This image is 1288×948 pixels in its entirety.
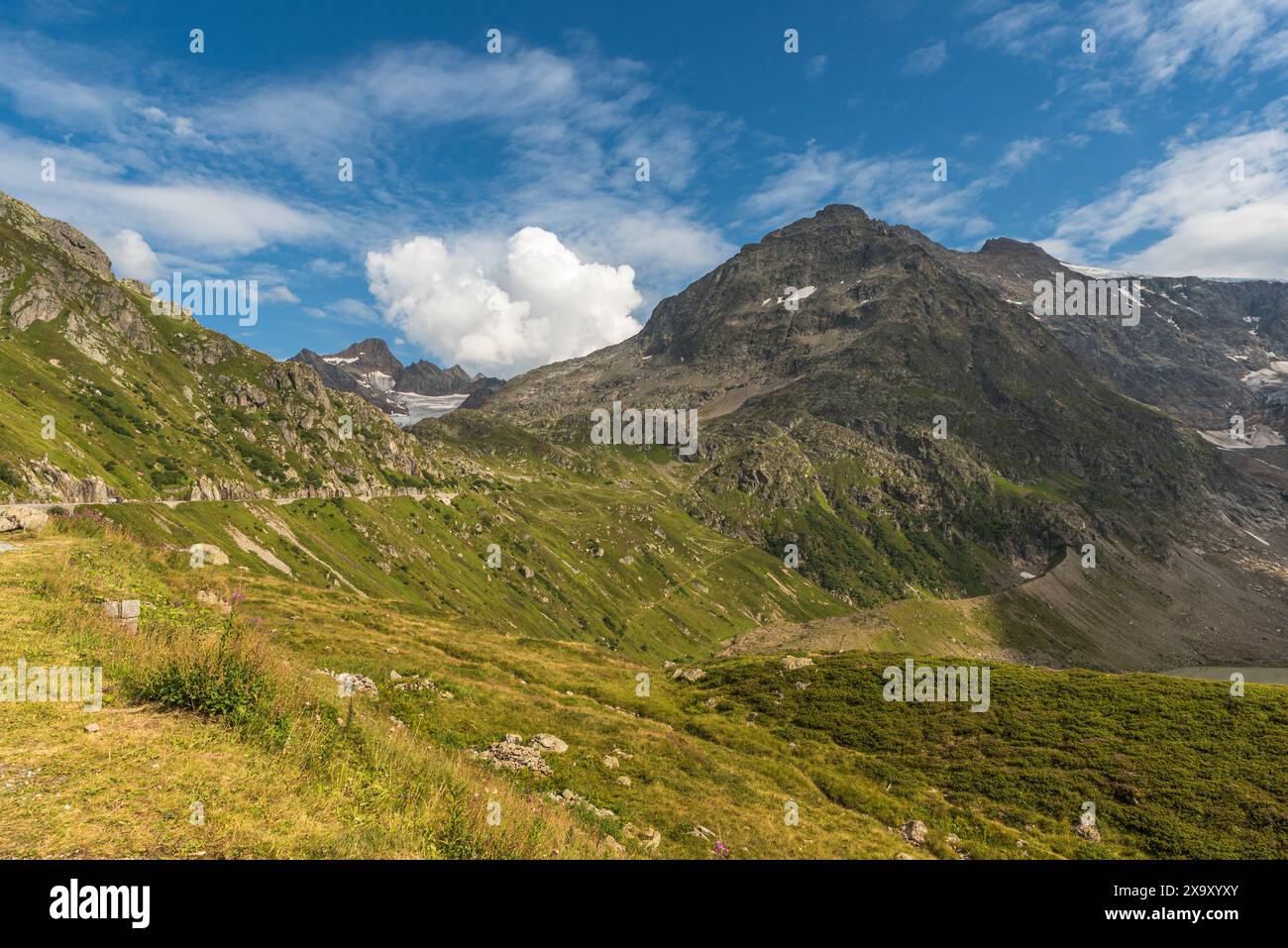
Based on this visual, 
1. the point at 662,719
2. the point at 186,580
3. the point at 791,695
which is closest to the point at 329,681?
the point at 186,580

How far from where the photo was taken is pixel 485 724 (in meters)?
25.1

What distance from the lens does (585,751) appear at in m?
24.9

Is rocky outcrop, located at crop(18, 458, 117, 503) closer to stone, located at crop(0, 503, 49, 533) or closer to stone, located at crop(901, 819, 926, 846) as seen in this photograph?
stone, located at crop(0, 503, 49, 533)

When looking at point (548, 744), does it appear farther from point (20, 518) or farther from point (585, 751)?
point (20, 518)

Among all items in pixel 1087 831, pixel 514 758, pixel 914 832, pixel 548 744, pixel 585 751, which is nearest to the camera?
pixel 514 758

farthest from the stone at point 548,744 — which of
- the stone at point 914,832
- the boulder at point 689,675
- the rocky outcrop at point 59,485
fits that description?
the rocky outcrop at point 59,485

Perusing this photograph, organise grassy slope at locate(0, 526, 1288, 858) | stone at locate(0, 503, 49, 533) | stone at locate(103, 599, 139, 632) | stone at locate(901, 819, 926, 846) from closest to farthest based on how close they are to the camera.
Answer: grassy slope at locate(0, 526, 1288, 858), stone at locate(103, 599, 139, 632), stone at locate(901, 819, 926, 846), stone at locate(0, 503, 49, 533)

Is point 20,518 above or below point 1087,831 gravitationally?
above

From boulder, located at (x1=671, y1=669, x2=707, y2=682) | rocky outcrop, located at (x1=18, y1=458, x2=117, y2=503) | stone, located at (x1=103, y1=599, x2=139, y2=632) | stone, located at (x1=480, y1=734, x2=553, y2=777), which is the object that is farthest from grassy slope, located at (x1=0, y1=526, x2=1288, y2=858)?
rocky outcrop, located at (x1=18, y1=458, x2=117, y2=503)

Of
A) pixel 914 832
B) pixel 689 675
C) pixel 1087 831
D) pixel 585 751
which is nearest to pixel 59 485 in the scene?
pixel 689 675

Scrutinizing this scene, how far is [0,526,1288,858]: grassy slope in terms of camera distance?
31.6 feet

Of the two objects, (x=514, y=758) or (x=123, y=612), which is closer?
(x=123, y=612)

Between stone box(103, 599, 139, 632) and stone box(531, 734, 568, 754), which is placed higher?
stone box(103, 599, 139, 632)
